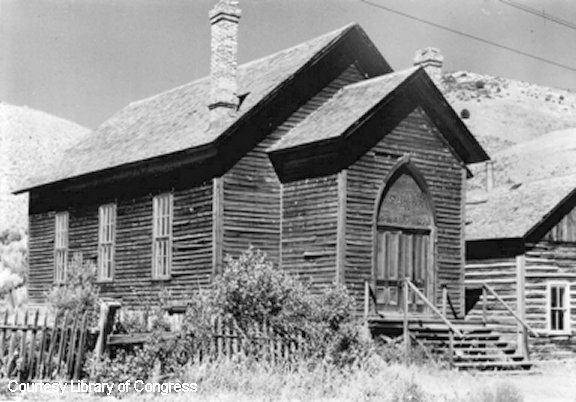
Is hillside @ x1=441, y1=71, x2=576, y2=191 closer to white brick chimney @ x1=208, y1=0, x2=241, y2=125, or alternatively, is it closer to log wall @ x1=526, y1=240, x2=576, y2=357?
log wall @ x1=526, y1=240, x2=576, y2=357

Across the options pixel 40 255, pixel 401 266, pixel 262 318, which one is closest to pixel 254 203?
pixel 401 266

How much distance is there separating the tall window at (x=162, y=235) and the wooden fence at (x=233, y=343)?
8218 mm

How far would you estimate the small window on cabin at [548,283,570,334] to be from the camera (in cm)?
2484

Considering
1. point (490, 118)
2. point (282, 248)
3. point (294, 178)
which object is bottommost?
point (282, 248)

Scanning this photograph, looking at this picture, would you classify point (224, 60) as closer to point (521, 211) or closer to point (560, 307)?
point (521, 211)

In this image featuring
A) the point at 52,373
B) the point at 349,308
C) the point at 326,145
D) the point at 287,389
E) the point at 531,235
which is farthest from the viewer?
the point at 531,235

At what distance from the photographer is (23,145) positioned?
81.2 meters

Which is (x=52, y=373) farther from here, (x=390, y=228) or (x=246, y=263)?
(x=390, y=228)

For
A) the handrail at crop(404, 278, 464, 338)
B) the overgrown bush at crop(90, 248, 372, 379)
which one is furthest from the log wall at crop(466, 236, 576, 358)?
the overgrown bush at crop(90, 248, 372, 379)

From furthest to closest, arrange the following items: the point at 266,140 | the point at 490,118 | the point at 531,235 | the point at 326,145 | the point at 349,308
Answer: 1. the point at 490,118
2. the point at 531,235
3. the point at 266,140
4. the point at 326,145
5. the point at 349,308

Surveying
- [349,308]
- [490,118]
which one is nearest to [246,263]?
[349,308]

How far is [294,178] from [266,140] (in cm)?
115

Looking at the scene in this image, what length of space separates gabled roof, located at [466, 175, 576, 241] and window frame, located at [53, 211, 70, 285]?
1152 centimetres

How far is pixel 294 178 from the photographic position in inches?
840
